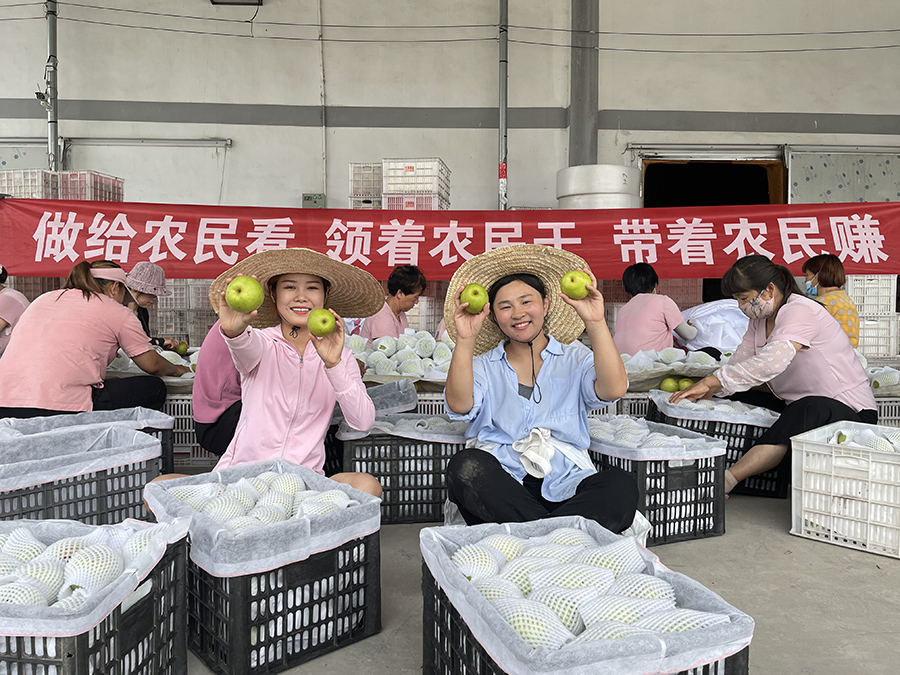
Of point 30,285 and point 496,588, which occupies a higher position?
point 30,285

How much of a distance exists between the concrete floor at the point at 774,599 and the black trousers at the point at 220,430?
0.81 m

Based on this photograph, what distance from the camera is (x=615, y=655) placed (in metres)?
1.19

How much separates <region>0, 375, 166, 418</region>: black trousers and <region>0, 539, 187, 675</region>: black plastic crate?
199cm

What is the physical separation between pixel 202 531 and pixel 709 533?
2258mm

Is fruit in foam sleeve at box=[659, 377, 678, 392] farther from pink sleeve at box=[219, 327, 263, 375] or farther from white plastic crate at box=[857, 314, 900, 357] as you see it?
white plastic crate at box=[857, 314, 900, 357]

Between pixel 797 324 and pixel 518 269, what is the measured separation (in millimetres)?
1536

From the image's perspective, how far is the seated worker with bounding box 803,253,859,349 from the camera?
4719mm

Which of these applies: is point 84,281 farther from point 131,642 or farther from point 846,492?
point 846,492

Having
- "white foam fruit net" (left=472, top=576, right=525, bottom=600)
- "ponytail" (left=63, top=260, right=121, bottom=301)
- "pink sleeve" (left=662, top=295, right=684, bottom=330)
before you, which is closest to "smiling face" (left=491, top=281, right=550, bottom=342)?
"white foam fruit net" (left=472, top=576, right=525, bottom=600)

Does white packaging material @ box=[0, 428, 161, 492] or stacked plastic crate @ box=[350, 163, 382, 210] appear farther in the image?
stacked plastic crate @ box=[350, 163, 382, 210]

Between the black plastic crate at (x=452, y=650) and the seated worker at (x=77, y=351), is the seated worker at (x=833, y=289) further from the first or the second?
the seated worker at (x=77, y=351)

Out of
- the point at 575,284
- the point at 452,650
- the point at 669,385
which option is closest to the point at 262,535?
the point at 452,650

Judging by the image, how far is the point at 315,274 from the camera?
2.71 metres

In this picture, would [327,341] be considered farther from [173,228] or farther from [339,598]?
[173,228]
